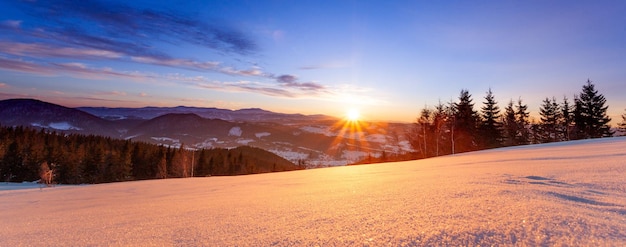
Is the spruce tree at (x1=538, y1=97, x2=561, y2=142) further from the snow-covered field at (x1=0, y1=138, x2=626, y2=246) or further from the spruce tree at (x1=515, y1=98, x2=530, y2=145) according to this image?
the snow-covered field at (x1=0, y1=138, x2=626, y2=246)

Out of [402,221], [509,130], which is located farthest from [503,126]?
[402,221]

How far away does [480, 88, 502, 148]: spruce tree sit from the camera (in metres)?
36.2

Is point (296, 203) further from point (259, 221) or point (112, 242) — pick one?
point (112, 242)

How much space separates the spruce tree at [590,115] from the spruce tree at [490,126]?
8.60m

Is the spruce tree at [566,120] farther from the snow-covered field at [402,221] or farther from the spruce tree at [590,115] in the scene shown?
the snow-covered field at [402,221]

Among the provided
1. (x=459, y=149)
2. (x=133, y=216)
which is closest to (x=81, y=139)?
(x=459, y=149)

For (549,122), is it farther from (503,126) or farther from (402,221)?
(402,221)

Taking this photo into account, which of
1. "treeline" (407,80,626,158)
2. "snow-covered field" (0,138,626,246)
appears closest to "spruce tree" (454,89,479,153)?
"treeline" (407,80,626,158)

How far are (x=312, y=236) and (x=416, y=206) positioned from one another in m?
1.26

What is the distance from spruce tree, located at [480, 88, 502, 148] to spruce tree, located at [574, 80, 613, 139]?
860 centimetres

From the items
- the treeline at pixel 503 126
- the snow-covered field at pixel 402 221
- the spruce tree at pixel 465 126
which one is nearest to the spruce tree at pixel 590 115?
the treeline at pixel 503 126

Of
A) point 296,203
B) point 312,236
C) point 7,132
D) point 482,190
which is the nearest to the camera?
point 312,236

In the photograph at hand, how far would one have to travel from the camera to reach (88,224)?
387 cm

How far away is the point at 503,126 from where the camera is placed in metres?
36.9
